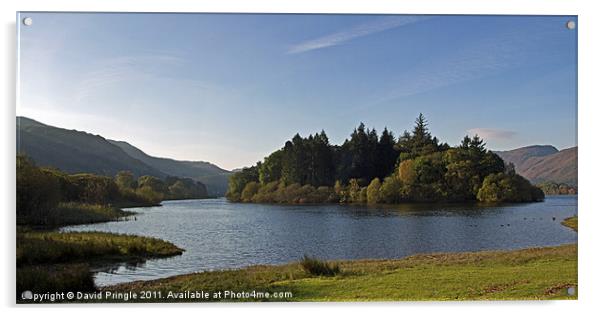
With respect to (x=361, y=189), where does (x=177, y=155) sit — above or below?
above

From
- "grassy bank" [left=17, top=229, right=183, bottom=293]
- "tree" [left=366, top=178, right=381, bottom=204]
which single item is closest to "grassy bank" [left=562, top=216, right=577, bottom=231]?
"tree" [left=366, top=178, right=381, bottom=204]

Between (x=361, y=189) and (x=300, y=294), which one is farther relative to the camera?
(x=361, y=189)

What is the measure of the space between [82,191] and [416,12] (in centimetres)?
511

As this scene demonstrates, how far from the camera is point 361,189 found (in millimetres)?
7383

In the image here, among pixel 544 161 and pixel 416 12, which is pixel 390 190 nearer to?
pixel 544 161

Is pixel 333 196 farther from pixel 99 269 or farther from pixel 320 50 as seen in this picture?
pixel 99 269

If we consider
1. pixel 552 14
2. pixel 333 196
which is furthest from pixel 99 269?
pixel 552 14

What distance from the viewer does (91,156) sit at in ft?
21.7

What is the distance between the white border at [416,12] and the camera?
6.58 meters

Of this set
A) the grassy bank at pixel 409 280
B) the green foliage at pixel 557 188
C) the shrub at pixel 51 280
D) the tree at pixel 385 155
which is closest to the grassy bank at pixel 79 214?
the shrub at pixel 51 280

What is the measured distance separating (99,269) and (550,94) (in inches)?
255

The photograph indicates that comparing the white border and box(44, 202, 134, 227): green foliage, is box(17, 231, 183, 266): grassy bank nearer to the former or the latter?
box(44, 202, 134, 227): green foliage

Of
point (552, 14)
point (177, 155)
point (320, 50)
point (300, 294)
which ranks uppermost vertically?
point (552, 14)

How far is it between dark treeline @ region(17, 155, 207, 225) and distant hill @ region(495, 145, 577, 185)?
431cm
